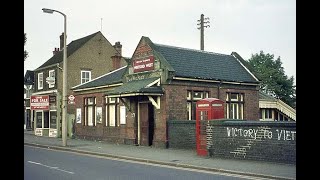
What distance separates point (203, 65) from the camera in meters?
23.9

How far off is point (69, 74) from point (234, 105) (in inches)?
719

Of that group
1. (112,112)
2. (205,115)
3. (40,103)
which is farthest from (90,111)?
(205,115)

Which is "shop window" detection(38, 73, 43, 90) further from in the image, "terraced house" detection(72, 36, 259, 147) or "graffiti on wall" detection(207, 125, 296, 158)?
"graffiti on wall" detection(207, 125, 296, 158)

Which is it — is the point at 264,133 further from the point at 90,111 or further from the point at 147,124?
the point at 90,111

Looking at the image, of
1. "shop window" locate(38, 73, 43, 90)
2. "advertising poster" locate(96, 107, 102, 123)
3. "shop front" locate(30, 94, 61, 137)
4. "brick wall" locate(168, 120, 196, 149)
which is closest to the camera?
"brick wall" locate(168, 120, 196, 149)

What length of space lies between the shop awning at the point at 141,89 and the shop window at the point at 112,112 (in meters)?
2.94

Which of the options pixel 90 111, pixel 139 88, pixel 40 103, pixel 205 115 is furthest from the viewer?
pixel 40 103

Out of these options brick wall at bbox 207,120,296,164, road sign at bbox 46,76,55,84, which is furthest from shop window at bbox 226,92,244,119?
road sign at bbox 46,76,55,84

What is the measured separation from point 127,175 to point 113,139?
45.6ft

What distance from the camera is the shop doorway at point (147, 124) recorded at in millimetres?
21859

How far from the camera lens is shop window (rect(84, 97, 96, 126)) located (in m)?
28.0

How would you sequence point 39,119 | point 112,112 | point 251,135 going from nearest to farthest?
point 251,135, point 112,112, point 39,119

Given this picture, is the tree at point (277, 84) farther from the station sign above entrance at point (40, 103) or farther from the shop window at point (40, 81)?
the station sign above entrance at point (40, 103)

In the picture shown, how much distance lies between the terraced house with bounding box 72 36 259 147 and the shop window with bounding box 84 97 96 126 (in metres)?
0.08
